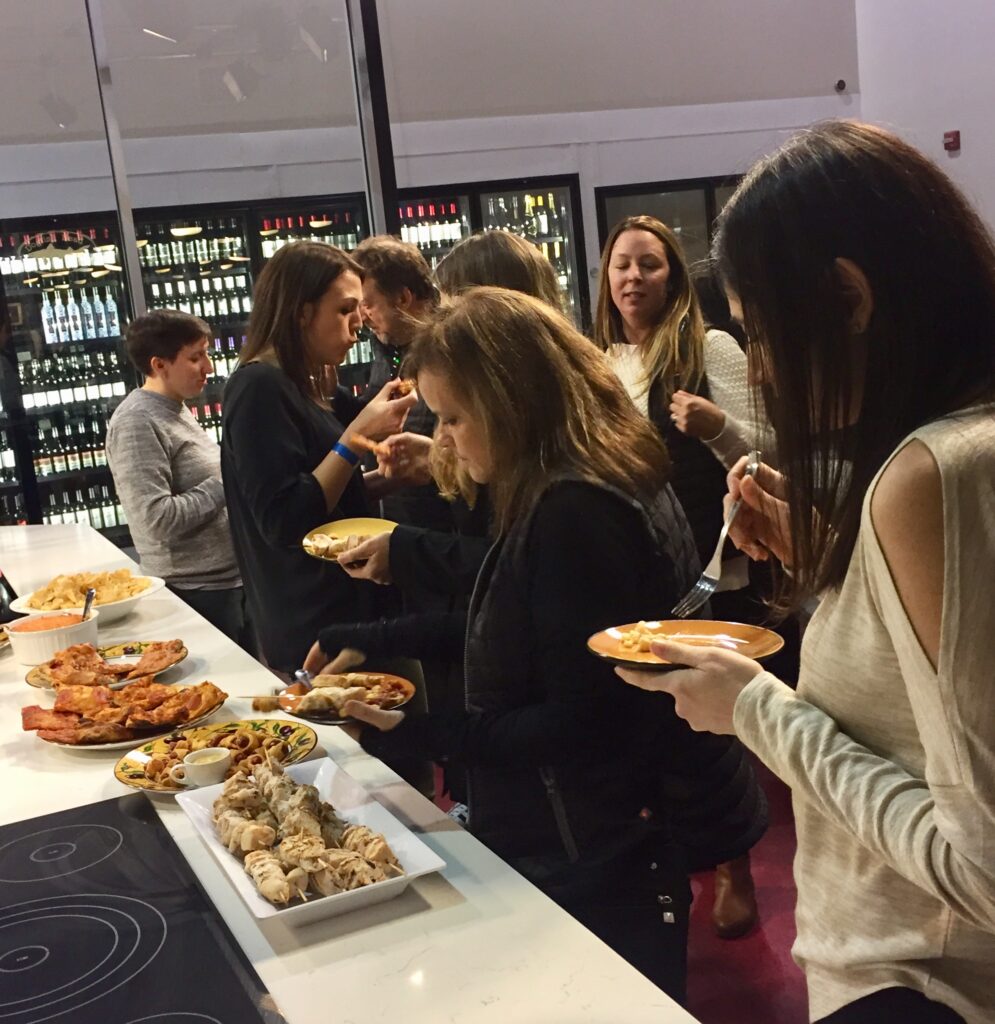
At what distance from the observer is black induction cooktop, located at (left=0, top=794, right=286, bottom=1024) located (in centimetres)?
109

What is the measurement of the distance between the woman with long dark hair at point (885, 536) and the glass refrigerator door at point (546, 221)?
507 cm

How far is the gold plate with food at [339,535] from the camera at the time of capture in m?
2.28

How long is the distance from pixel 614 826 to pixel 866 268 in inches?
33.1

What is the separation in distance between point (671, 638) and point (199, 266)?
468 cm

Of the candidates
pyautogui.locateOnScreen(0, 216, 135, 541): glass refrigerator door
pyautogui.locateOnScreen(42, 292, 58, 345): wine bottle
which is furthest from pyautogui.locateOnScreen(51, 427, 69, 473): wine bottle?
pyautogui.locateOnScreen(42, 292, 58, 345): wine bottle

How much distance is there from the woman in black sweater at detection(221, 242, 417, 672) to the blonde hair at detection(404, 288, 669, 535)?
94cm

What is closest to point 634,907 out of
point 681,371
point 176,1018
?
point 176,1018

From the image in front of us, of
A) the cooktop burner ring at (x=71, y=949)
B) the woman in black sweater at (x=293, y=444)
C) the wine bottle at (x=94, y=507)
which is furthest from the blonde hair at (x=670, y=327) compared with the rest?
the wine bottle at (x=94, y=507)

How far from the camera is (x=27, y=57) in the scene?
16.5 feet

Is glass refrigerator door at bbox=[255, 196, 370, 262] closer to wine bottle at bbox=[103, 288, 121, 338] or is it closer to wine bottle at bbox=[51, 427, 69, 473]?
wine bottle at bbox=[103, 288, 121, 338]

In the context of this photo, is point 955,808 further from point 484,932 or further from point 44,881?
point 44,881

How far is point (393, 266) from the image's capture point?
2832 mm

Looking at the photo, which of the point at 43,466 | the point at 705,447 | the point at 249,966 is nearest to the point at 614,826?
the point at 249,966

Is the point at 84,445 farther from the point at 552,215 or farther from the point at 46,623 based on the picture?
the point at 46,623
